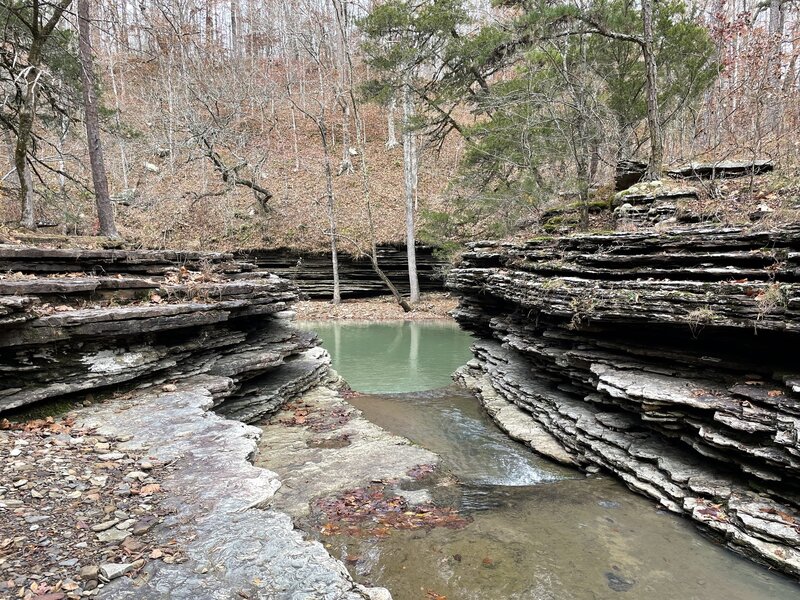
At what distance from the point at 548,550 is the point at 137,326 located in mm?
5252

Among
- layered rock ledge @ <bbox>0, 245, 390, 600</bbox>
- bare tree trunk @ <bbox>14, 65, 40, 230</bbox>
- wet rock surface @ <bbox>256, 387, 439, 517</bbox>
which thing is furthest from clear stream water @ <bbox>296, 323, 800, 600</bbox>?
bare tree trunk @ <bbox>14, 65, 40, 230</bbox>

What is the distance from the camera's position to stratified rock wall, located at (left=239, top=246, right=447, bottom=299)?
2378cm

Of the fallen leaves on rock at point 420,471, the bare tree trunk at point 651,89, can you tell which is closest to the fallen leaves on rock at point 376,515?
the fallen leaves on rock at point 420,471

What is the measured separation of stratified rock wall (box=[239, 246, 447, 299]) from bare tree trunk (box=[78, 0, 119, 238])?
500 inches

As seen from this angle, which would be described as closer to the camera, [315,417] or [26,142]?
[315,417]

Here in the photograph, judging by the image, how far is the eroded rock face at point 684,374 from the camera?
14.4 ft

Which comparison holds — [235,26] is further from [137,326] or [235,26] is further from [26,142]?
[137,326]

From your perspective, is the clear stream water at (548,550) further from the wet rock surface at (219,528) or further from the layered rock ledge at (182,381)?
the layered rock ledge at (182,381)

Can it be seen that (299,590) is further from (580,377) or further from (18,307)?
(580,377)

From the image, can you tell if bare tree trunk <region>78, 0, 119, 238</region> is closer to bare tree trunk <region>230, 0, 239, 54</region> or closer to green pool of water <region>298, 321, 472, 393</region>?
green pool of water <region>298, 321, 472, 393</region>

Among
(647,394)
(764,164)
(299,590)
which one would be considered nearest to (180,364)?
(299,590)

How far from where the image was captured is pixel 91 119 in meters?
10.1

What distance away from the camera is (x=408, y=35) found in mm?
15109

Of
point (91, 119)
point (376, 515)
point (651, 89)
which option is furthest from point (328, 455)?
point (91, 119)
